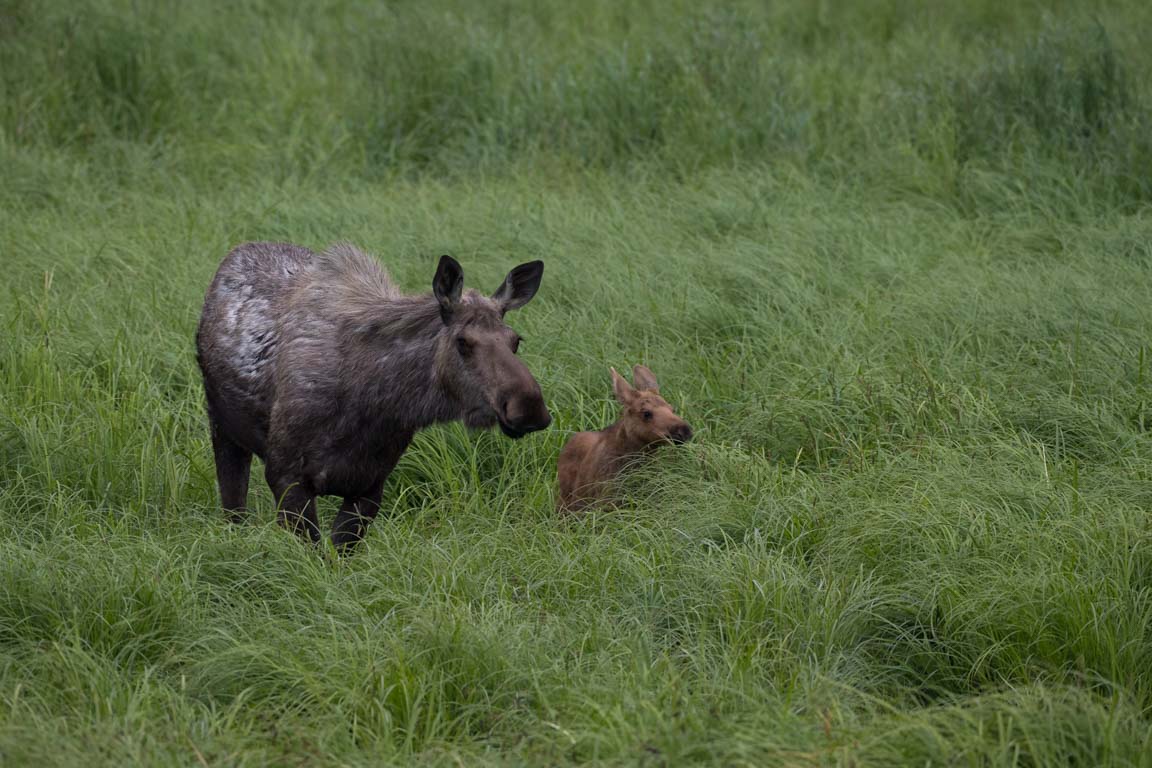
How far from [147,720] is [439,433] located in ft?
8.09

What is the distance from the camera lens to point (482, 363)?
5.18 m

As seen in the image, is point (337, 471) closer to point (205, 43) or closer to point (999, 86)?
point (999, 86)

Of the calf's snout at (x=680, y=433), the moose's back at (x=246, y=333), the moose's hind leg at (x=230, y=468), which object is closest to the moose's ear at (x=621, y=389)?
the calf's snout at (x=680, y=433)

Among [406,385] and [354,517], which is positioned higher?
[406,385]

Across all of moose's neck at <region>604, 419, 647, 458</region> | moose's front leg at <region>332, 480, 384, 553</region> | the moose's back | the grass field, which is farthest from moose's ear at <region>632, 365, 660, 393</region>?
the moose's back

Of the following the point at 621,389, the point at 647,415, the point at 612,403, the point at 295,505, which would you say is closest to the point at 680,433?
the point at 647,415

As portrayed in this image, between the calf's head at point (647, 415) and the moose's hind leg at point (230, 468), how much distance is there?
1.58 m

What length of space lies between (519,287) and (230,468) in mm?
1463

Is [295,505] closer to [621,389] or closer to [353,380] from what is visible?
[353,380]

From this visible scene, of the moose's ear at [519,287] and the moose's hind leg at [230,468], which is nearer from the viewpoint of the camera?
the moose's ear at [519,287]

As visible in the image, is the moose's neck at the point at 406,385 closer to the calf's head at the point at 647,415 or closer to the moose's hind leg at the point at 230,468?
the moose's hind leg at the point at 230,468

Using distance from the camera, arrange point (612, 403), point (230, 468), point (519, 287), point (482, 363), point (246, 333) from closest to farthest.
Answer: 1. point (482, 363)
2. point (519, 287)
3. point (246, 333)
4. point (230, 468)
5. point (612, 403)

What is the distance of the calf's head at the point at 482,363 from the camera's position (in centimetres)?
498

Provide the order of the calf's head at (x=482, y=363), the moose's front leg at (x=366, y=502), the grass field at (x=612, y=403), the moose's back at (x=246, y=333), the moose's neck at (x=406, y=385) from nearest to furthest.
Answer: the grass field at (x=612, y=403) < the calf's head at (x=482, y=363) < the moose's neck at (x=406, y=385) < the moose's front leg at (x=366, y=502) < the moose's back at (x=246, y=333)
